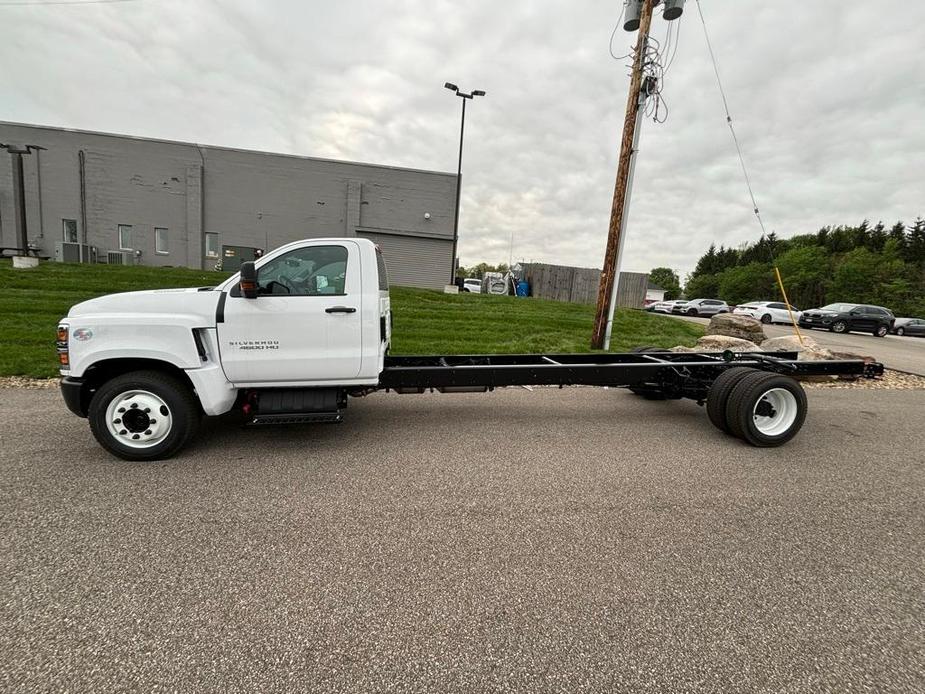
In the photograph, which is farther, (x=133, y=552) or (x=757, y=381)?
(x=757, y=381)

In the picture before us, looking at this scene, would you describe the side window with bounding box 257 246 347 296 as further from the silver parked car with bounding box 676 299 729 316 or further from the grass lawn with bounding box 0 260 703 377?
the silver parked car with bounding box 676 299 729 316

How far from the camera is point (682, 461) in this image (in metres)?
4.53

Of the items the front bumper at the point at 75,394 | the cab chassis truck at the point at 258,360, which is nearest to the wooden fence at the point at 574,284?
the cab chassis truck at the point at 258,360

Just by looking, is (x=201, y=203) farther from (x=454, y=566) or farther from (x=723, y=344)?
(x=454, y=566)

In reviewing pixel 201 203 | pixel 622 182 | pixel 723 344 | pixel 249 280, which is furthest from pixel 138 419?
pixel 201 203

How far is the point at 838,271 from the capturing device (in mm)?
52188

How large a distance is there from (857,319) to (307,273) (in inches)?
1192

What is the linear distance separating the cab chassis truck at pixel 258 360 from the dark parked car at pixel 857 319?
26199 mm

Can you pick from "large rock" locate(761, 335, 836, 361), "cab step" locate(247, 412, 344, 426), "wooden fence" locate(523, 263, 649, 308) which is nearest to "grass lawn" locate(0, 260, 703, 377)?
"large rock" locate(761, 335, 836, 361)

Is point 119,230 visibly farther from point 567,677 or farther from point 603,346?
point 567,677

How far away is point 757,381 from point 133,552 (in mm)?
5760

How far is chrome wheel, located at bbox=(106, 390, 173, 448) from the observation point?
4047 mm

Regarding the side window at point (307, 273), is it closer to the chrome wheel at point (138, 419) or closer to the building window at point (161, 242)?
the chrome wheel at point (138, 419)


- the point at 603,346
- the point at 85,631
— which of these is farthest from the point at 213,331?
the point at 603,346
